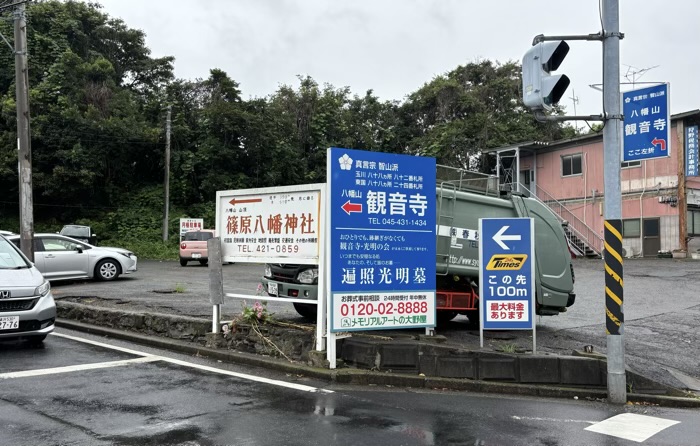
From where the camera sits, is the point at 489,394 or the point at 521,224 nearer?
the point at 489,394

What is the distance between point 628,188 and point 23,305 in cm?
2814

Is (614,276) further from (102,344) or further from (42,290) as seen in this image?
(42,290)

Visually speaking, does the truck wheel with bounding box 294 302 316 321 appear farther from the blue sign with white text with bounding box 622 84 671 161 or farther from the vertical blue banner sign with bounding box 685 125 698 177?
the vertical blue banner sign with bounding box 685 125 698 177

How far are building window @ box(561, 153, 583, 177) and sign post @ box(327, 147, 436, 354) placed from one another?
1027 inches

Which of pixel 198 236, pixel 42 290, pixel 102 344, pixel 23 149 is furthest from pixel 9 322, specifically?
pixel 198 236

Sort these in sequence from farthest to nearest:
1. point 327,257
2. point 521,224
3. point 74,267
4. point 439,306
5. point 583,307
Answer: point 74,267 < point 583,307 < point 439,306 < point 521,224 < point 327,257

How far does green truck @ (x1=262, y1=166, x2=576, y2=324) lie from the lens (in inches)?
341

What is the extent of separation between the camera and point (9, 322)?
7695 mm

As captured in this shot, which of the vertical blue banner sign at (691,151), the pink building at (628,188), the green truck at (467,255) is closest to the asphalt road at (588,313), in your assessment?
the green truck at (467,255)

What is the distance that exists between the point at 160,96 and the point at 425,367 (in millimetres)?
→ 34605

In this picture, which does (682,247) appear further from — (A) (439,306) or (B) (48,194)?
(B) (48,194)

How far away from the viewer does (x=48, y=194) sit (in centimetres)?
3212

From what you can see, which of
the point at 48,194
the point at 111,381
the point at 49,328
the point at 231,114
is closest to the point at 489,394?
the point at 111,381

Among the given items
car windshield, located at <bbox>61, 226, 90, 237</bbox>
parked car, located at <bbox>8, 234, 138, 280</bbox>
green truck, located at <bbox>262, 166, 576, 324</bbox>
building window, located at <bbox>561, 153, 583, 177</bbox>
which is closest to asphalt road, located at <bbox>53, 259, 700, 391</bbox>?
parked car, located at <bbox>8, 234, 138, 280</bbox>
